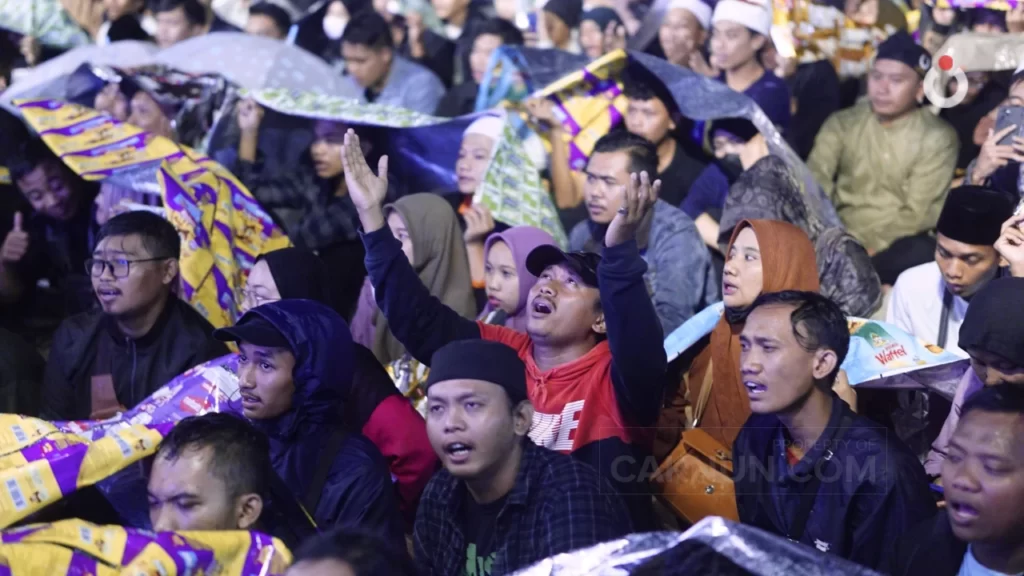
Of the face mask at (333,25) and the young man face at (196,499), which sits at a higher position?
the face mask at (333,25)

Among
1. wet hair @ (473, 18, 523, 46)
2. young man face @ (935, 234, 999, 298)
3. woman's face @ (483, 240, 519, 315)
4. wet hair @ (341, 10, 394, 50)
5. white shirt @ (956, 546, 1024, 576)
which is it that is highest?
wet hair @ (473, 18, 523, 46)

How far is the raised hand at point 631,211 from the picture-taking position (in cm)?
349

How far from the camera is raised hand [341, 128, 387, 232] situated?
4035 mm

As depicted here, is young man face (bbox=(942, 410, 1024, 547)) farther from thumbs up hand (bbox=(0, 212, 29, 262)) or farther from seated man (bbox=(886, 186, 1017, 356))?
thumbs up hand (bbox=(0, 212, 29, 262))

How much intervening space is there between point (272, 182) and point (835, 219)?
8.34 ft

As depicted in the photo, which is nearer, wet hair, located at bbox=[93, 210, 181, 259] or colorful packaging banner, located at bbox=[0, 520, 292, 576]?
colorful packaging banner, located at bbox=[0, 520, 292, 576]

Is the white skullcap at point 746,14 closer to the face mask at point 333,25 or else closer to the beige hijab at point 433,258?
the beige hijab at point 433,258

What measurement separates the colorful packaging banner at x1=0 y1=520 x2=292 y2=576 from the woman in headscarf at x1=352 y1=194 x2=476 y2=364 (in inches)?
88.8

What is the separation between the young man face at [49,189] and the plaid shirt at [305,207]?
0.80m

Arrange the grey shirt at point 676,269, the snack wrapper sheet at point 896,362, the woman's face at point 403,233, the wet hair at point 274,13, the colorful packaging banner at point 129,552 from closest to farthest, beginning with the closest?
the colorful packaging banner at point 129,552 → the snack wrapper sheet at point 896,362 → the grey shirt at point 676,269 → the woman's face at point 403,233 → the wet hair at point 274,13

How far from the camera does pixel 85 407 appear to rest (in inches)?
178

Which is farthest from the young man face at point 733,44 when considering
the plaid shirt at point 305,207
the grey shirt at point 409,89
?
the plaid shirt at point 305,207

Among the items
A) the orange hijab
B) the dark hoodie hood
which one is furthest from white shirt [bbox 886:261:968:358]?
the dark hoodie hood

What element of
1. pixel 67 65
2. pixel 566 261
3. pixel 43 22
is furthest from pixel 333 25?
pixel 566 261
